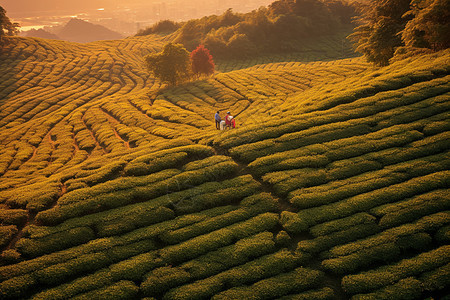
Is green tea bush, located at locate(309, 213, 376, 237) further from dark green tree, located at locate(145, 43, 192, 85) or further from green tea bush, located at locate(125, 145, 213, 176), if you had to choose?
dark green tree, located at locate(145, 43, 192, 85)

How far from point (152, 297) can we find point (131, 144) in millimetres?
24536

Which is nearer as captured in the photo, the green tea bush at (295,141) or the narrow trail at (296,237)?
the narrow trail at (296,237)

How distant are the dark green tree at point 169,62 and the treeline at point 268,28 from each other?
4402cm

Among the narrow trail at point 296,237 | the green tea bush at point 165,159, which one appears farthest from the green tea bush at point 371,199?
the green tea bush at point 165,159

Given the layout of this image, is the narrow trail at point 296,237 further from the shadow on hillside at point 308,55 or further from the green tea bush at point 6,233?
the shadow on hillside at point 308,55

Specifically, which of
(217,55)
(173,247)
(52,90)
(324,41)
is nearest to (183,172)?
(173,247)

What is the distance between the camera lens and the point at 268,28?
10838 cm

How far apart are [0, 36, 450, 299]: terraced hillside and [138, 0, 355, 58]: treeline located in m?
79.9

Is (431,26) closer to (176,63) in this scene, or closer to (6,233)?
(6,233)

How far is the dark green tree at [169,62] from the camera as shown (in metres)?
62.5

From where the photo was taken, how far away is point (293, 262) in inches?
538

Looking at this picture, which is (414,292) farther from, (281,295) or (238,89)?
(238,89)

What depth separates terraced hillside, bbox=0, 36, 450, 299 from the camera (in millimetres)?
12984

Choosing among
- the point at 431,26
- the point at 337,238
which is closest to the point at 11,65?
the point at 337,238
